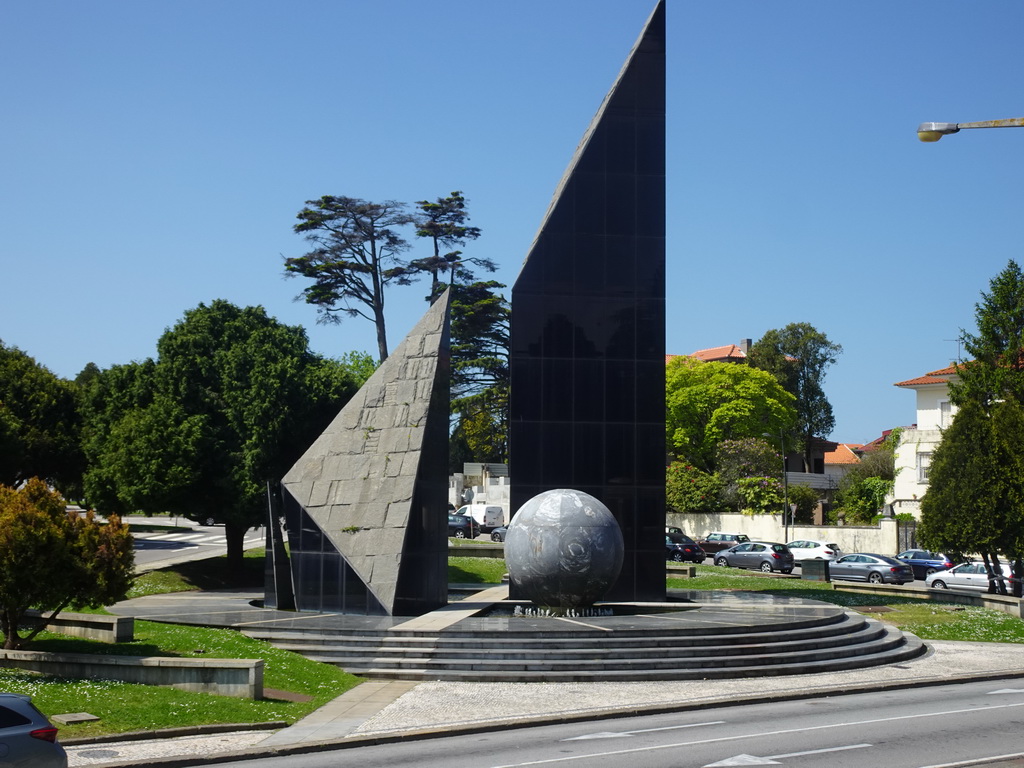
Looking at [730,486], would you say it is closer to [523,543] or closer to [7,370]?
[7,370]

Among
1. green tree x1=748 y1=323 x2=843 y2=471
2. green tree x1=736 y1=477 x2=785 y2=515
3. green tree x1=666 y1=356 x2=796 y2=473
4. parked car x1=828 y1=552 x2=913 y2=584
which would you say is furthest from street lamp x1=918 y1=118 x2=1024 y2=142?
green tree x1=748 y1=323 x2=843 y2=471

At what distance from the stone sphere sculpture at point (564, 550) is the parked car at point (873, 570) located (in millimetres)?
24243

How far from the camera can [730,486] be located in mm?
70250

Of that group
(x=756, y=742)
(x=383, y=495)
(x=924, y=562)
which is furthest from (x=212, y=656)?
(x=924, y=562)

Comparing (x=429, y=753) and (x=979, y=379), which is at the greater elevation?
(x=979, y=379)

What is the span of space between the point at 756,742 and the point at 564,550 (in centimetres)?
940

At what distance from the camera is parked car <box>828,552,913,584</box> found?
4538 centimetres

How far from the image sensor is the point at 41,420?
49219 millimetres

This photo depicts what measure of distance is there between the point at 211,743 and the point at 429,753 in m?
3.12

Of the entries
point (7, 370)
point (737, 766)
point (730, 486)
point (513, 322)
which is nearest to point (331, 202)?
point (7, 370)

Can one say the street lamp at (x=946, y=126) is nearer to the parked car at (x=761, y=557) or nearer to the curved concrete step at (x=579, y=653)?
the curved concrete step at (x=579, y=653)

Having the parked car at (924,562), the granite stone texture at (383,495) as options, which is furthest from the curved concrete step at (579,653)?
the parked car at (924,562)

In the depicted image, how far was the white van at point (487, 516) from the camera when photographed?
2534 inches

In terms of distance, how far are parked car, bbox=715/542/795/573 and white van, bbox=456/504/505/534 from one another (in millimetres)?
16720
